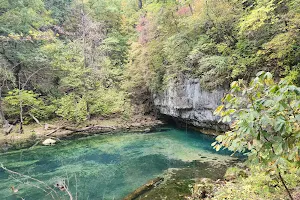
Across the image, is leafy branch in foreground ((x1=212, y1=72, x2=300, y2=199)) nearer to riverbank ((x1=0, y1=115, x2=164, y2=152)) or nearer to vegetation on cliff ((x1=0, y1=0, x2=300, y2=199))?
vegetation on cliff ((x1=0, y1=0, x2=300, y2=199))

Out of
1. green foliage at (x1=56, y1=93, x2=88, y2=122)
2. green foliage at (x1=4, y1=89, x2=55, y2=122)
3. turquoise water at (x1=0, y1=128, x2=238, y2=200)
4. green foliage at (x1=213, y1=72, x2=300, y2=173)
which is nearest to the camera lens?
green foliage at (x1=213, y1=72, x2=300, y2=173)

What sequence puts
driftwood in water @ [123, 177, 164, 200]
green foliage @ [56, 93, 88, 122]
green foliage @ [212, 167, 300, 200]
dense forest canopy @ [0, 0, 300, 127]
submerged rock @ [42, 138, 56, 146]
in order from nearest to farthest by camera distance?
1. green foliage @ [212, 167, 300, 200]
2. driftwood in water @ [123, 177, 164, 200]
3. dense forest canopy @ [0, 0, 300, 127]
4. submerged rock @ [42, 138, 56, 146]
5. green foliage @ [56, 93, 88, 122]

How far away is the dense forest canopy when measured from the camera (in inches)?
416

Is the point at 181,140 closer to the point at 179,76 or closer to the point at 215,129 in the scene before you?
the point at 215,129

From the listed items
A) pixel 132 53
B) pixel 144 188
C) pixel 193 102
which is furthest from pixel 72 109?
pixel 144 188

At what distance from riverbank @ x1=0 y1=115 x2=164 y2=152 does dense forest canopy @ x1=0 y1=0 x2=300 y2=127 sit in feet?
2.58

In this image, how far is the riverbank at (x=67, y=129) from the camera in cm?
1352

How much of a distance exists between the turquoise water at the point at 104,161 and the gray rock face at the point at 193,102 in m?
1.20

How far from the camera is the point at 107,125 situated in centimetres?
1738

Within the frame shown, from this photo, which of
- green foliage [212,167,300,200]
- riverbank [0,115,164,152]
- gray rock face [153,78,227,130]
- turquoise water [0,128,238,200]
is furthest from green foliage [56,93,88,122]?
green foliage [212,167,300,200]

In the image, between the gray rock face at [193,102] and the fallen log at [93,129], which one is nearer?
the gray rock face at [193,102]

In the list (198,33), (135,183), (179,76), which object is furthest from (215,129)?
(135,183)

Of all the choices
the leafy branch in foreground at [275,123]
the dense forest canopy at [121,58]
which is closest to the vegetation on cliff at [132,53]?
the dense forest canopy at [121,58]

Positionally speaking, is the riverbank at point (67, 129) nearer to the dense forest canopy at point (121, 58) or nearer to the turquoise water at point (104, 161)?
the dense forest canopy at point (121, 58)
